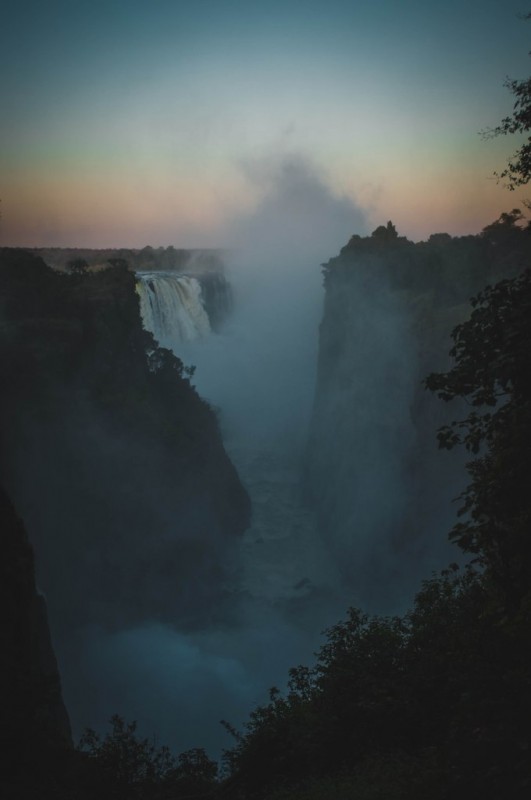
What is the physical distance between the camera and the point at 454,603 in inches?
477

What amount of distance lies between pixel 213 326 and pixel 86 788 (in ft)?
217

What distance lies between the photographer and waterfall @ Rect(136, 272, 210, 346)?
49.8m

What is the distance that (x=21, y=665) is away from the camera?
1142cm

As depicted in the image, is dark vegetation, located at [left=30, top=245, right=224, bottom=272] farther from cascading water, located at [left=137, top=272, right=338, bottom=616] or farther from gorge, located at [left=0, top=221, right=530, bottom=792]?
gorge, located at [left=0, top=221, right=530, bottom=792]

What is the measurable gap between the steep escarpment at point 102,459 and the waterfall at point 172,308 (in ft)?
32.2

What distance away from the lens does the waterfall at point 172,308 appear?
164 feet

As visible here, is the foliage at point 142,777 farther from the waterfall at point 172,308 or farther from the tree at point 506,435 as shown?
the waterfall at point 172,308

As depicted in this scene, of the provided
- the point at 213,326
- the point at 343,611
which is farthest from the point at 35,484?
the point at 213,326

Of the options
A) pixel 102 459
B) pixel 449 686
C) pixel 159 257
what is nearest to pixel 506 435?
pixel 449 686

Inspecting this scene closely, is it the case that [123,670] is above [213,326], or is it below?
below

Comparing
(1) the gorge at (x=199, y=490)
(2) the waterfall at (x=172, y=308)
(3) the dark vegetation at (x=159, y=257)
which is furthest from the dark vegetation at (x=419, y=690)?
(3) the dark vegetation at (x=159, y=257)

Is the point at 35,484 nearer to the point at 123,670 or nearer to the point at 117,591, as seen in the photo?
the point at 117,591

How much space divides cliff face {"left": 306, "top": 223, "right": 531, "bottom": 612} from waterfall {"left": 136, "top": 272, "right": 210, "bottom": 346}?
18415mm

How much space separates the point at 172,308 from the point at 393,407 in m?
28.8
